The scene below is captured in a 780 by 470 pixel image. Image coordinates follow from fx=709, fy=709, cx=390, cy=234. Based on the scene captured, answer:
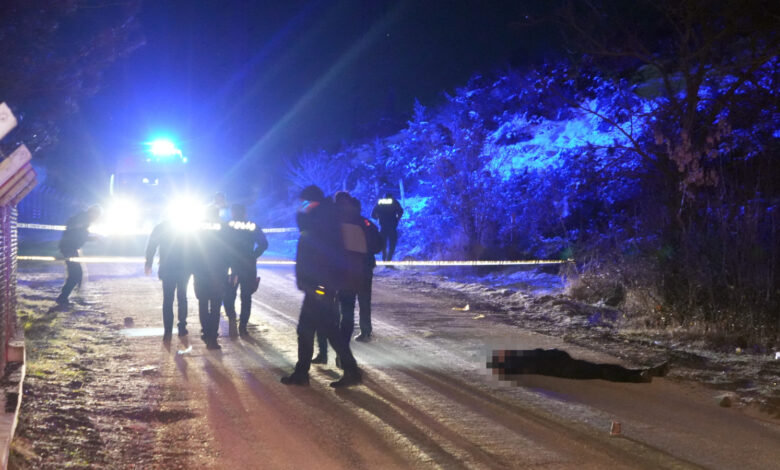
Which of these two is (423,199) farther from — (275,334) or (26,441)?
(26,441)

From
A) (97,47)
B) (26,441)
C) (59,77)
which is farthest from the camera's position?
(97,47)

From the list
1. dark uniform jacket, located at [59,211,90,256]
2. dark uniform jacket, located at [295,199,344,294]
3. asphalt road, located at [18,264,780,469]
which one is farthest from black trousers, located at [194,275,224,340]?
dark uniform jacket, located at [59,211,90,256]

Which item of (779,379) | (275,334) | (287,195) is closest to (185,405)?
(275,334)

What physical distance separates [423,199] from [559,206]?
31.0 ft

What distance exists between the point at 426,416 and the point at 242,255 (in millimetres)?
4521

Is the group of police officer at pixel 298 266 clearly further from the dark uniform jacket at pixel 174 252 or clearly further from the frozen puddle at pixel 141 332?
the frozen puddle at pixel 141 332

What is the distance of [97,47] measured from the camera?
1823 centimetres

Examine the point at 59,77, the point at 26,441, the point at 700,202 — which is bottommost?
the point at 26,441

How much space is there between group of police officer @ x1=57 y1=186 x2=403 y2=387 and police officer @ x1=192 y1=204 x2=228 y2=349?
13mm

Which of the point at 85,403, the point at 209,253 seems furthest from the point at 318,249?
the point at 209,253

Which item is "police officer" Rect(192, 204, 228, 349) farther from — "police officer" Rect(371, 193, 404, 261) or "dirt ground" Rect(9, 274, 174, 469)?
"police officer" Rect(371, 193, 404, 261)

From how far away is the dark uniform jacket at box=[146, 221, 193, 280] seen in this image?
9.22 m

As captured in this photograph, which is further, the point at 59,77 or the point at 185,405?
the point at 59,77

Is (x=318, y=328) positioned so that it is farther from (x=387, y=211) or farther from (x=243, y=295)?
(x=387, y=211)
